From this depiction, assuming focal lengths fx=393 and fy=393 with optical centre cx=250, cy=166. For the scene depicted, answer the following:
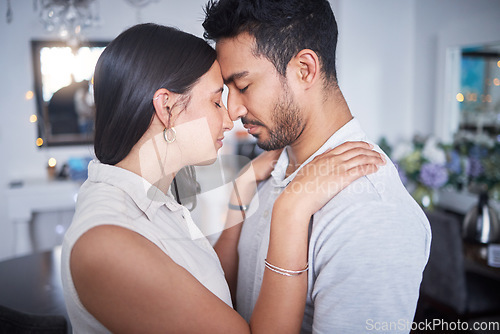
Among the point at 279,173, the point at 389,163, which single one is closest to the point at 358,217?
the point at 389,163

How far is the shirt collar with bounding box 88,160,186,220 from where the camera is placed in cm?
94

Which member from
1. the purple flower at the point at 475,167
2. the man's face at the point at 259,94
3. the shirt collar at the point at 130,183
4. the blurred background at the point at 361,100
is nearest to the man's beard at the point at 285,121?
the man's face at the point at 259,94

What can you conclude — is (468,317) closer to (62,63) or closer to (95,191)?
(95,191)

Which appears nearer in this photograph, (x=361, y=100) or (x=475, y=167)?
(x=475, y=167)

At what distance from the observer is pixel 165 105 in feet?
3.23

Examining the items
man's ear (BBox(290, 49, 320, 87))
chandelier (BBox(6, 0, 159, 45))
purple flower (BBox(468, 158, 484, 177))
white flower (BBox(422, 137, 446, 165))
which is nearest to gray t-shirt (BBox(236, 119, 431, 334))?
man's ear (BBox(290, 49, 320, 87))

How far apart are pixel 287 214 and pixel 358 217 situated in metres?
0.16

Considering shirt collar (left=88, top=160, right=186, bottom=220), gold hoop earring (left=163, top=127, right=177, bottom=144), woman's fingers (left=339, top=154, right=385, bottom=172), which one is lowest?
shirt collar (left=88, top=160, right=186, bottom=220)

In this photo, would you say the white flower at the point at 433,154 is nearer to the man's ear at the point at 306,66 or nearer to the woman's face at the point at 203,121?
the man's ear at the point at 306,66

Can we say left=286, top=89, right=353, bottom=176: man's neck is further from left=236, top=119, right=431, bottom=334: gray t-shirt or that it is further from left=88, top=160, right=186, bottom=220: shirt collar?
left=88, top=160, right=186, bottom=220: shirt collar

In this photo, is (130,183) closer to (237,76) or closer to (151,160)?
(151,160)

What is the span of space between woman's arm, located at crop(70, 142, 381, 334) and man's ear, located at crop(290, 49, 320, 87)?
312mm

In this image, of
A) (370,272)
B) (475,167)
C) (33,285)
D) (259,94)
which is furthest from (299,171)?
(475,167)

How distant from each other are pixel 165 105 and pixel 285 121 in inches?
14.5
